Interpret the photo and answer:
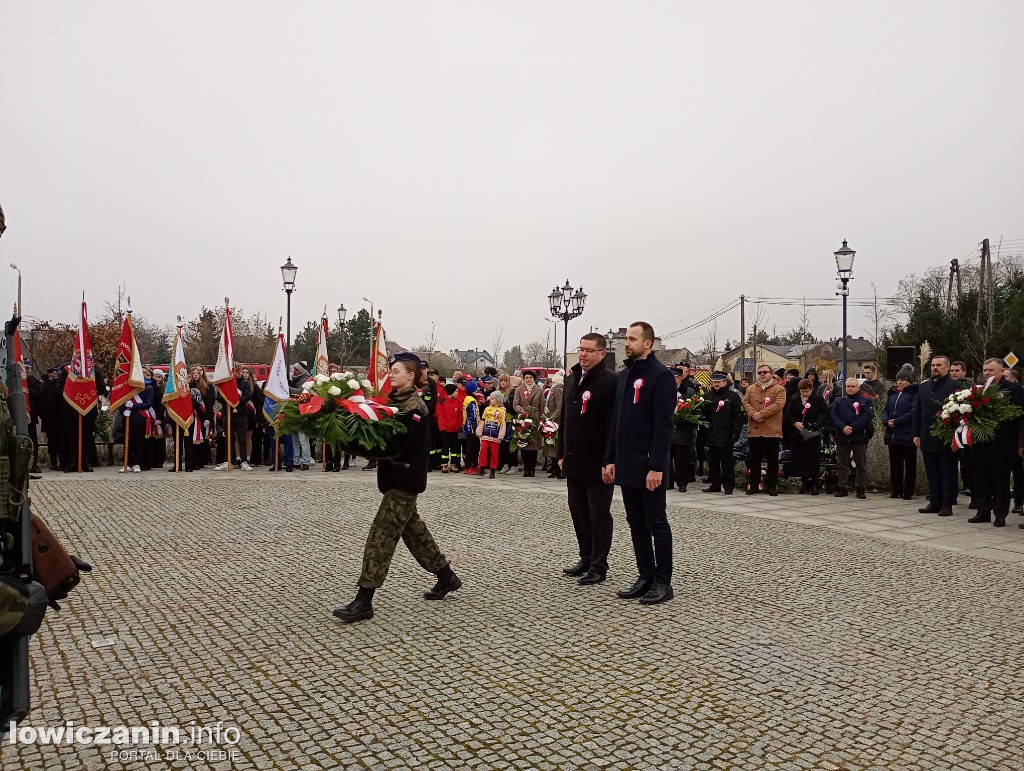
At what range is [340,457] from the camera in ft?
59.4

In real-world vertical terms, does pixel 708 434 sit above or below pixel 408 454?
above

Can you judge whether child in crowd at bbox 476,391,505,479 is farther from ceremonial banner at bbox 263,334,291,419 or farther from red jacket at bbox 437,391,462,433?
ceremonial banner at bbox 263,334,291,419

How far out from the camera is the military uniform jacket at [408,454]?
19.7ft

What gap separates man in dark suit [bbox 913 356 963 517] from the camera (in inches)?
452

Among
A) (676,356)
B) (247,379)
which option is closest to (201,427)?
(247,379)

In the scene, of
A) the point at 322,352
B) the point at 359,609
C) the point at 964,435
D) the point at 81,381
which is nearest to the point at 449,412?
the point at 322,352

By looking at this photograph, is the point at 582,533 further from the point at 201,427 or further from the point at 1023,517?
the point at 201,427

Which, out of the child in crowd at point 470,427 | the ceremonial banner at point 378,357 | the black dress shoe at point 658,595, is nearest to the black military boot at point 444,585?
the black dress shoe at point 658,595

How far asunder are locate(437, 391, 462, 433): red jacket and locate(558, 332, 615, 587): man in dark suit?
921 centimetres

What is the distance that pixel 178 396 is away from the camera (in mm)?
16609

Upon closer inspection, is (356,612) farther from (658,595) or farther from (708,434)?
(708,434)

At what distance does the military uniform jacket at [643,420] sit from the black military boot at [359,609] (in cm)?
222

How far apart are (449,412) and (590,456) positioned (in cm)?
952

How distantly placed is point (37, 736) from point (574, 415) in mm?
4856
